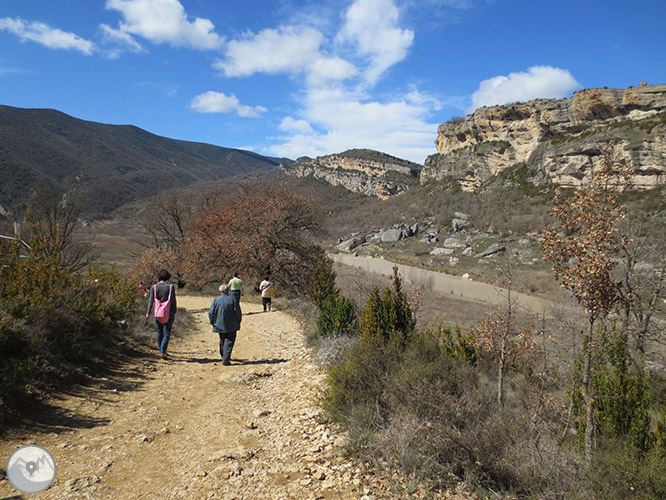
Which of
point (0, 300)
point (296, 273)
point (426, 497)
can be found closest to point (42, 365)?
point (0, 300)

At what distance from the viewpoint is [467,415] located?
152 inches

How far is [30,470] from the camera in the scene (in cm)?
256

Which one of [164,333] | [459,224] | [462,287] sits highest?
[459,224]

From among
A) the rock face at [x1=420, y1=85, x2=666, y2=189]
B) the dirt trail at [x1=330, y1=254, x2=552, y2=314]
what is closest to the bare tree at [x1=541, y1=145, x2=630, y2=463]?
the dirt trail at [x1=330, y1=254, x2=552, y2=314]

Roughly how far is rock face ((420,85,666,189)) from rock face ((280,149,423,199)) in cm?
2719

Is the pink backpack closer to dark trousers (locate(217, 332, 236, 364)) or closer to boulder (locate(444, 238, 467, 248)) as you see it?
dark trousers (locate(217, 332, 236, 364))

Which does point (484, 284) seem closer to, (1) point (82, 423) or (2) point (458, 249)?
(2) point (458, 249)

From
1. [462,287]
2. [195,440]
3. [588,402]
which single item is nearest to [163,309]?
[195,440]

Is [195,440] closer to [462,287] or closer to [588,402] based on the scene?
[588,402]

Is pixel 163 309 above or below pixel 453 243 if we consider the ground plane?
below

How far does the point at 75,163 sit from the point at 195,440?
14733cm

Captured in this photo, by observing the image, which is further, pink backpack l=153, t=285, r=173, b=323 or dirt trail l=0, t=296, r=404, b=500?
pink backpack l=153, t=285, r=173, b=323

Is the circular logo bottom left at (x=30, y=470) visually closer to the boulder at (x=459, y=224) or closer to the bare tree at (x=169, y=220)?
the bare tree at (x=169, y=220)

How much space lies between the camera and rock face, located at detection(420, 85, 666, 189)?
1855 inches
